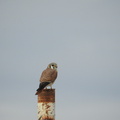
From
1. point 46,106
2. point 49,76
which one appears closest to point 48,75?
point 49,76

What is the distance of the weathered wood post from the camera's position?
694cm

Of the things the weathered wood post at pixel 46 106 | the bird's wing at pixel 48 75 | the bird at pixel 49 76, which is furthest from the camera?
the bird's wing at pixel 48 75

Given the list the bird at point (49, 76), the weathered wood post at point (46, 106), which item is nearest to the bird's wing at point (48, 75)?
the bird at point (49, 76)

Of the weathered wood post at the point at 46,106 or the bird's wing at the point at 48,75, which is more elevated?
the bird's wing at the point at 48,75

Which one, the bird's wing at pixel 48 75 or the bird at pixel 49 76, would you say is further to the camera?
the bird's wing at pixel 48 75

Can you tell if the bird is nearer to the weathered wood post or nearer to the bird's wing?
the bird's wing

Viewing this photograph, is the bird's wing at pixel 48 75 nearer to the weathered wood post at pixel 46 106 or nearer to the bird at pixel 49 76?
the bird at pixel 49 76

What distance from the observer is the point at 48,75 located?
1141cm

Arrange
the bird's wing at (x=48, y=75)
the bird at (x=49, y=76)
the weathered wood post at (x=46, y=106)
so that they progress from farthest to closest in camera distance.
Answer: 1. the bird's wing at (x=48, y=75)
2. the bird at (x=49, y=76)
3. the weathered wood post at (x=46, y=106)

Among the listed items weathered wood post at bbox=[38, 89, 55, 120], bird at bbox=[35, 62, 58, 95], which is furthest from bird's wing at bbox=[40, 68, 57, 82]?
weathered wood post at bbox=[38, 89, 55, 120]

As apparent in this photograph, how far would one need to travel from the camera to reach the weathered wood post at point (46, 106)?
6941 mm

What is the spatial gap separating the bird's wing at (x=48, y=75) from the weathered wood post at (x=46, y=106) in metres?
3.51

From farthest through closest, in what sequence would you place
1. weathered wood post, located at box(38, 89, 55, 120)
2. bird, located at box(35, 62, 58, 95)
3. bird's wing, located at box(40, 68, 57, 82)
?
1. bird's wing, located at box(40, 68, 57, 82)
2. bird, located at box(35, 62, 58, 95)
3. weathered wood post, located at box(38, 89, 55, 120)

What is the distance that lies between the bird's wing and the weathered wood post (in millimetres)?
3509
